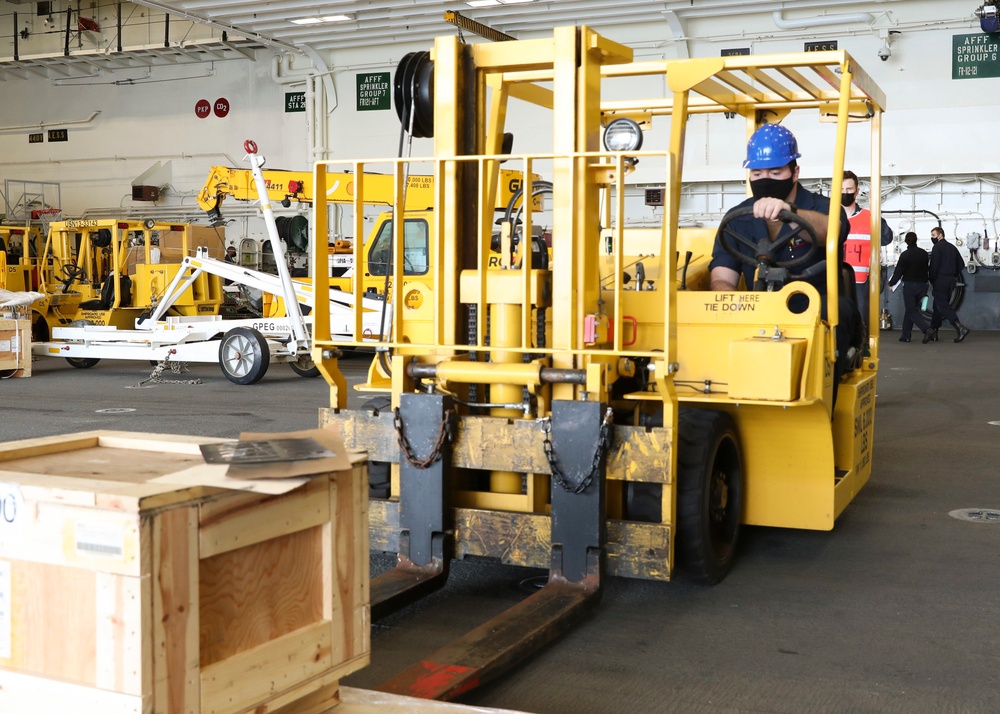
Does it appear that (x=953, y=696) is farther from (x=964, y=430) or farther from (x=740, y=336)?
(x=964, y=430)

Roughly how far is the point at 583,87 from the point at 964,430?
6.20 metres

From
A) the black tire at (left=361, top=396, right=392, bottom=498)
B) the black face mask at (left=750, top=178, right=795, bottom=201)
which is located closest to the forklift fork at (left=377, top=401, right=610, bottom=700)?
the black tire at (left=361, top=396, right=392, bottom=498)

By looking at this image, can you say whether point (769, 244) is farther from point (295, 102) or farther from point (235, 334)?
point (295, 102)

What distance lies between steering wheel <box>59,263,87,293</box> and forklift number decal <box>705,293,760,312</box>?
1606 centimetres

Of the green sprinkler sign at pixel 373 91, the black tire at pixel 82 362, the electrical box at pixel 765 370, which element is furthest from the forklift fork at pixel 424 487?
the green sprinkler sign at pixel 373 91

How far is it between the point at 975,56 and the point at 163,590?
74.4 feet

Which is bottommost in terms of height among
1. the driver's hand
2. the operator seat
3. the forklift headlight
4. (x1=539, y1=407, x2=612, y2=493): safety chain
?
(x1=539, y1=407, x2=612, y2=493): safety chain

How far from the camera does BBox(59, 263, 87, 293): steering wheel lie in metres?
18.6

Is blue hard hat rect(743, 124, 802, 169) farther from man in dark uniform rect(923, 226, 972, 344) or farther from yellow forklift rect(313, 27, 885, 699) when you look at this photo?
man in dark uniform rect(923, 226, 972, 344)

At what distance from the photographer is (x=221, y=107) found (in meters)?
28.2

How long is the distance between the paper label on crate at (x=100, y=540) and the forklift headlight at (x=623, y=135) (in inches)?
113

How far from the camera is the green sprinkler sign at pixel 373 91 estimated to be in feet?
84.6

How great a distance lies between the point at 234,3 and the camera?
22.1m

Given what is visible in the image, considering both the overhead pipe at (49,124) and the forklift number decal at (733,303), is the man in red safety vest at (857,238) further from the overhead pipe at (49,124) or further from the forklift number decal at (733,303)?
the overhead pipe at (49,124)
